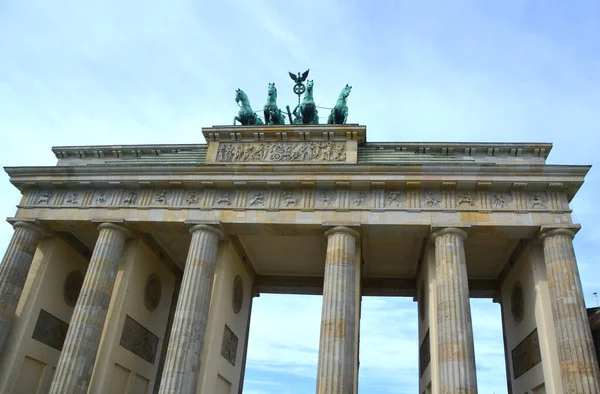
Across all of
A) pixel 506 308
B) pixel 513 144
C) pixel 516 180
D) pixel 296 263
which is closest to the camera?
pixel 516 180

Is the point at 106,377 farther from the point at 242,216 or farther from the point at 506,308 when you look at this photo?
the point at 506,308

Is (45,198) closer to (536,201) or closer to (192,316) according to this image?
(192,316)

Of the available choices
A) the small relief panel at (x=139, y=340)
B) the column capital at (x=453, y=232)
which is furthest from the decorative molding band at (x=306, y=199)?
the small relief panel at (x=139, y=340)

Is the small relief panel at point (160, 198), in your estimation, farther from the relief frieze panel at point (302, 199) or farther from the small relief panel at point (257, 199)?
the small relief panel at point (257, 199)

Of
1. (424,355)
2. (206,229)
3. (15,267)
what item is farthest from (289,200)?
(15,267)

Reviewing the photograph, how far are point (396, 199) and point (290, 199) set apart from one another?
13.5ft

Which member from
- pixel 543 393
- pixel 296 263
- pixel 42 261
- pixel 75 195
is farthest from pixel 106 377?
pixel 543 393

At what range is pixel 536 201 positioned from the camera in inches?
712

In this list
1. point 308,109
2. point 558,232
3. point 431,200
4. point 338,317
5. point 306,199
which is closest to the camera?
point 338,317

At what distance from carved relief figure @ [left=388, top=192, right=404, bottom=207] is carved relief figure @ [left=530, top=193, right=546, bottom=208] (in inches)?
188

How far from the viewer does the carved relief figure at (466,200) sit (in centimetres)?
1830

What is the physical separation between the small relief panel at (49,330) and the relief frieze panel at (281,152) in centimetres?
981

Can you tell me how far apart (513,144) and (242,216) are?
1168 cm

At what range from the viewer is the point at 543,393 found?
1709 cm
